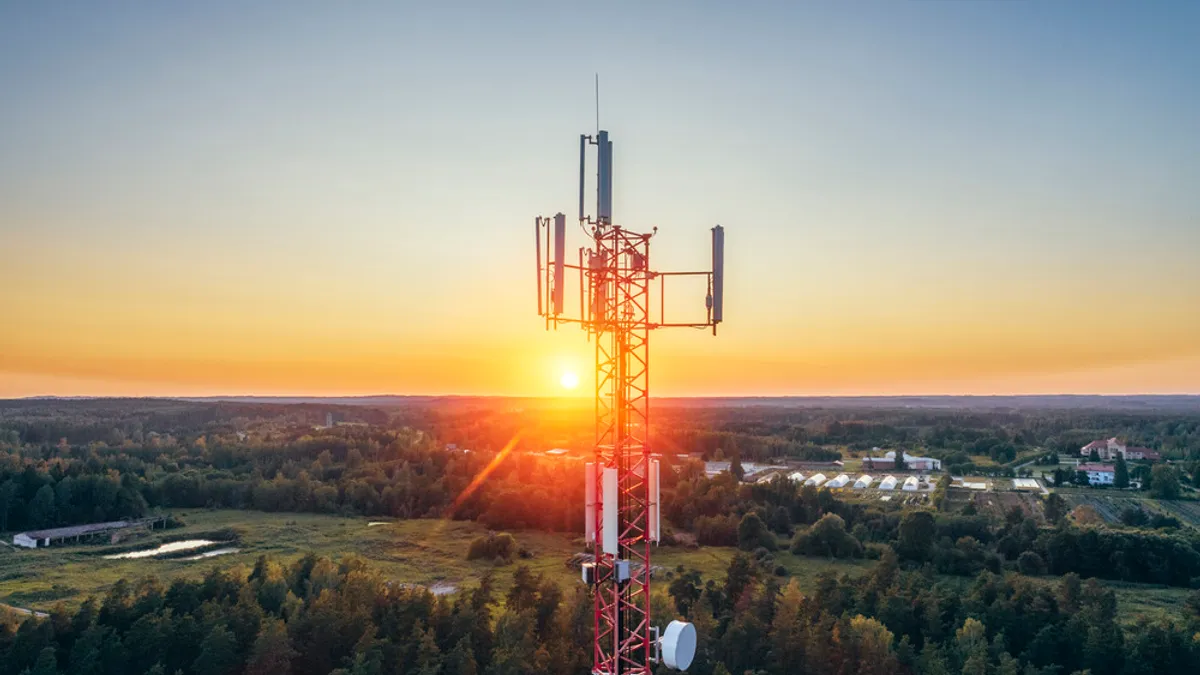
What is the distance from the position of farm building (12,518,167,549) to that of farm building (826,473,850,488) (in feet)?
179

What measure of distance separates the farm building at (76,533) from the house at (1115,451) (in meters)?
98.4

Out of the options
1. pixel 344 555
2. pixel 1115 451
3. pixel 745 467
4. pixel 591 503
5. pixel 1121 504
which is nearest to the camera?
pixel 591 503

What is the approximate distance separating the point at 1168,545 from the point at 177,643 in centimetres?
4592

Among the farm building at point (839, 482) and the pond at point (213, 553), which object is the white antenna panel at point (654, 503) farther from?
the farm building at point (839, 482)

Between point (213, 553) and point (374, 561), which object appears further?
point (213, 553)

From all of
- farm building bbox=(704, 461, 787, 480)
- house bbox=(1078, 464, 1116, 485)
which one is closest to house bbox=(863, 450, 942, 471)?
farm building bbox=(704, 461, 787, 480)

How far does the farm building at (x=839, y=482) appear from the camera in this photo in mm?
73387

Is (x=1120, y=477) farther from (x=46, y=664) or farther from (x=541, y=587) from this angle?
(x=46, y=664)

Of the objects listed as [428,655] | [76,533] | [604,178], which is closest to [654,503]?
[604,178]

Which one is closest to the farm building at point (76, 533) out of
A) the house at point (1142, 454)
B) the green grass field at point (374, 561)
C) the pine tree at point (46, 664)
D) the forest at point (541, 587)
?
the green grass field at point (374, 561)

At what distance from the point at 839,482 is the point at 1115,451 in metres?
44.4

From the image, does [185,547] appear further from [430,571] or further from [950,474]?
[950,474]

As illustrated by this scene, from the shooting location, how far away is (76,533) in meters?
54.2

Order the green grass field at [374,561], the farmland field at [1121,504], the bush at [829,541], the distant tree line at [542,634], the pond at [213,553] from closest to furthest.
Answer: the distant tree line at [542,634]
the green grass field at [374,561]
the bush at [829,541]
the pond at [213,553]
the farmland field at [1121,504]
